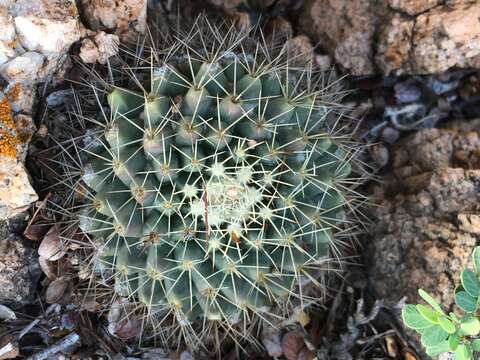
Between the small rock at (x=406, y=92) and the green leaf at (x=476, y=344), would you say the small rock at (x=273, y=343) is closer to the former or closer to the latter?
the green leaf at (x=476, y=344)

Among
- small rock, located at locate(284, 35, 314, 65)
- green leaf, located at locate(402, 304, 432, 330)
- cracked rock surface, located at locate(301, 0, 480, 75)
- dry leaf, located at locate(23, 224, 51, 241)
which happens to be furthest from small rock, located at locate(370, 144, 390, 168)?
dry leaf, located at locate(23, 224, 51, 241)

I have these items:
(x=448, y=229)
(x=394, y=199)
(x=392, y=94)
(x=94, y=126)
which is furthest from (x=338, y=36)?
(x=94, y=126)

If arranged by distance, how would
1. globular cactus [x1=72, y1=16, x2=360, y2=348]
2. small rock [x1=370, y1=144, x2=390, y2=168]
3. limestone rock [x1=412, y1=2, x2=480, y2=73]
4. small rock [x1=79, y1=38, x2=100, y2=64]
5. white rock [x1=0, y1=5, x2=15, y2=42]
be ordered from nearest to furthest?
1. globular cactus [x1=72, y1=16, x2=360, y2=348]
2. white rock [x1=0, y1=5, x2=15, y2=42]
3. small rock [x1=79, y1=38, x2=100, y2=64]
4. limestone rock [x1=412, y1=2, x2=480, y2=73]
5. small rock [x1=370, y1=144, x2=390, y2=168]

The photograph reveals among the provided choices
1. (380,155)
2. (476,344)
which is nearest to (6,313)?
(476,344)

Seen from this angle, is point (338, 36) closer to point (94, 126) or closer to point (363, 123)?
point (363, 123)

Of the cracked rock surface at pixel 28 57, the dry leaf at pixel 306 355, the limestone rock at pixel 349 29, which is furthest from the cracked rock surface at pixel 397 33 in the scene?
the dry leaf at pixel 306 355

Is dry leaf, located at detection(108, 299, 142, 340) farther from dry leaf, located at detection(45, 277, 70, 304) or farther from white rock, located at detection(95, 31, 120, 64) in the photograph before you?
white rock, located at detection(95, 31, 120, 64)
